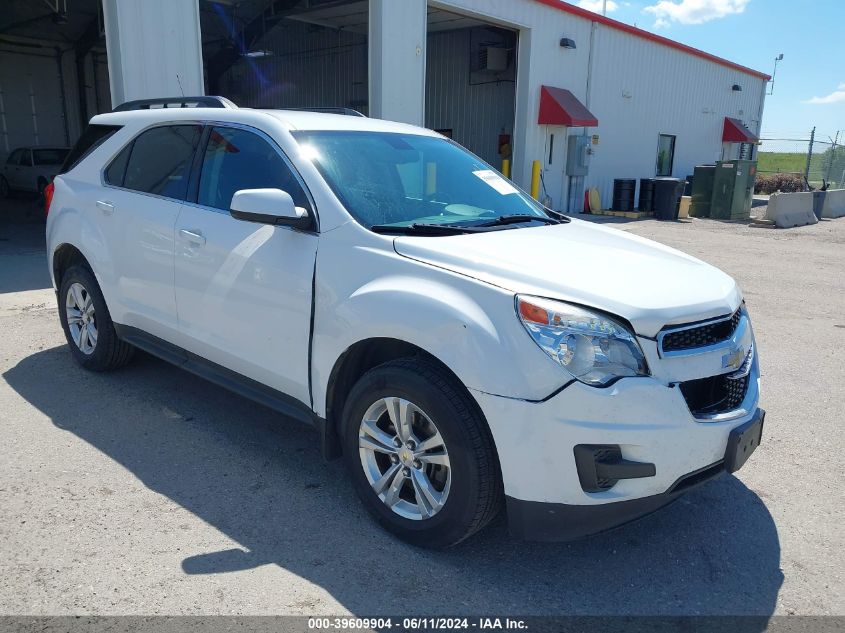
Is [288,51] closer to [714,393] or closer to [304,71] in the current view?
[304,71]

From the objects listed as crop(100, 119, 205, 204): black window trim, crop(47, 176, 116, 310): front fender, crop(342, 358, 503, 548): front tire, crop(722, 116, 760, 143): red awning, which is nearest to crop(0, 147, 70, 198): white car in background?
crop(47, 176, 116, 310): front fender

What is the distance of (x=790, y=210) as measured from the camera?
61.0 ft

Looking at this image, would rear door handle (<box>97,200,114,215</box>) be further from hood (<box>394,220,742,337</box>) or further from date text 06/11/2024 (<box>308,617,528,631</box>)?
date text 06/11/2024 (<box>308,617,528,631</box>)

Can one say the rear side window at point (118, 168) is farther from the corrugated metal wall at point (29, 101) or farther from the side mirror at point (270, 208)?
the corrugated metal wall at point (29, 101)

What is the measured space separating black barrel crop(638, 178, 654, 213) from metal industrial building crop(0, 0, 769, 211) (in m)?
1.57

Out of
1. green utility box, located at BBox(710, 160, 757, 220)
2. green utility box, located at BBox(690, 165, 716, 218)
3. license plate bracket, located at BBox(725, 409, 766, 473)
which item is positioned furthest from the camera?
green utility box, located at BBox(690, 165, 716, 218)

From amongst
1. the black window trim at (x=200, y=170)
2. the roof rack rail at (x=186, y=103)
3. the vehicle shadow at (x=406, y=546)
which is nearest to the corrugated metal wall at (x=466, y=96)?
the roof rack rail at (x=186, y=103)

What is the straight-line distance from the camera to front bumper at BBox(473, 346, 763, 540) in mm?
2492

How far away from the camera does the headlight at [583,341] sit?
2535 millimetres

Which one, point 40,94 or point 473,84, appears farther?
point 40,94

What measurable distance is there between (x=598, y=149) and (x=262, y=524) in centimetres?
1942

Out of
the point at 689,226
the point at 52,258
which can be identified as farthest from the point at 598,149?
the point at 52,258

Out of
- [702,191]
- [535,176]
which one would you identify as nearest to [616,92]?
[702,191]

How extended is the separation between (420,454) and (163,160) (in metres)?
2.69
